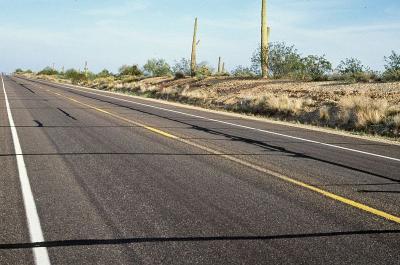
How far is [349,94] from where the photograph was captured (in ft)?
72.2

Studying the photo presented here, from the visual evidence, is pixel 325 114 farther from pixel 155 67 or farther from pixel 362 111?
pixel 155 67

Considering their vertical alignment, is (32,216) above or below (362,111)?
below

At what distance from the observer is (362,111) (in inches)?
696

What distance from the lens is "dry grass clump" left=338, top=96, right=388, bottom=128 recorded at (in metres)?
16.8

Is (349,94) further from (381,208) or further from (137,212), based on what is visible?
(137,212)

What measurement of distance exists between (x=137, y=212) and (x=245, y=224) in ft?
4.18

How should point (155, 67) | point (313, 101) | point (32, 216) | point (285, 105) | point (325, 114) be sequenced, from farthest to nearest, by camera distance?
point (155, 67) → point (313, 101) → point (285, 105) → point (325, 114) → point (32, 216)

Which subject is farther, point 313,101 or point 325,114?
point 313,101

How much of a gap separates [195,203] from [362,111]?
1382 cm

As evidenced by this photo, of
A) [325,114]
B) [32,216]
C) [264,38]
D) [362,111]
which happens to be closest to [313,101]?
[325,114]

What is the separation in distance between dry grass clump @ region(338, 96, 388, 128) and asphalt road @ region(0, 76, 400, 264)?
6.69m

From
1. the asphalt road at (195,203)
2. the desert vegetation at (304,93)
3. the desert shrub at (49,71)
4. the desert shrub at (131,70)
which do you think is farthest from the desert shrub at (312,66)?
the desert shrub at (49,71)

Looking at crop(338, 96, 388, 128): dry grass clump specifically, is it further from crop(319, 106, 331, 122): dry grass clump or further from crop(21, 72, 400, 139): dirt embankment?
crop(319, 106, 331, 122): dry grass clump

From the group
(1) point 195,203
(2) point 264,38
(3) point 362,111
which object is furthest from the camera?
(2) point 264,38
